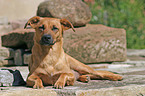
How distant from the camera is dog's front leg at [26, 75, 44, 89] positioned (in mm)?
3480

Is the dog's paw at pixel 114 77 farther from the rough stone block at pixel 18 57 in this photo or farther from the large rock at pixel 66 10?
the rough stone block at pixel 18 57

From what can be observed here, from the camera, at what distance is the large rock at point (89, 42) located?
6367mm

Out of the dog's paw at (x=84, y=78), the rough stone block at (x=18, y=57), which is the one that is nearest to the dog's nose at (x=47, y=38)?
the dog's paw at (x=84, y=78)

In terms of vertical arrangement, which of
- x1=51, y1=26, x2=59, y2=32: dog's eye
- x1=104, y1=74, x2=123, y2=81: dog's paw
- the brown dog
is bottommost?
x1=104, y1=74, x2=123, y2=81: dog's paw

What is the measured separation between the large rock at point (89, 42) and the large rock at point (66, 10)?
0.31 m

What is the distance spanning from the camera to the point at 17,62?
265 inches

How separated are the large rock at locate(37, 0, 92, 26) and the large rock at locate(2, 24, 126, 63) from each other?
0.31 metres

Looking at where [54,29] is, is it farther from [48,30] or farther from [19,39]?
[19,39]

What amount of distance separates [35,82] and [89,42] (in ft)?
Answer: 10.1

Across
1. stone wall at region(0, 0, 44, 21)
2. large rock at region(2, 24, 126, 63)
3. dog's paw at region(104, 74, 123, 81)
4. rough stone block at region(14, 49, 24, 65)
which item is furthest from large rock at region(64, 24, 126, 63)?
stone wall at region(0, 0, 44, 21)

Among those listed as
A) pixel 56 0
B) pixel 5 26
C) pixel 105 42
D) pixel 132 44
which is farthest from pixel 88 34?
pixel 132 44

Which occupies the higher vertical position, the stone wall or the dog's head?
the stone wall

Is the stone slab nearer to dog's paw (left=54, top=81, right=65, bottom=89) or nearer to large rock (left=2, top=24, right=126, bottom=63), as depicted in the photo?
dog's paw (left=54, top=81, right=65, bottom=89)

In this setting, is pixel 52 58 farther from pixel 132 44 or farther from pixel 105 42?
pixel 132 44
